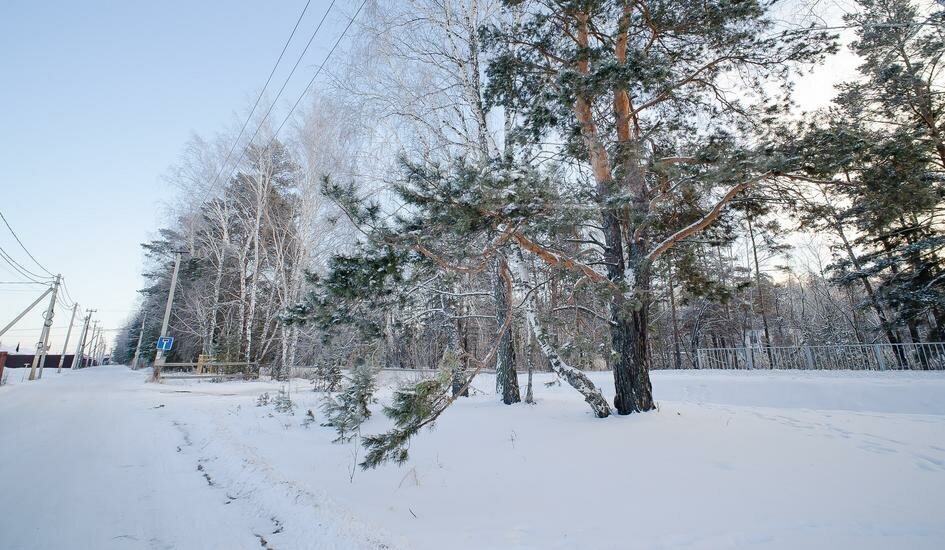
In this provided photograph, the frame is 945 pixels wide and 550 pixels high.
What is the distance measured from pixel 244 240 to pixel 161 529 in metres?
23.6

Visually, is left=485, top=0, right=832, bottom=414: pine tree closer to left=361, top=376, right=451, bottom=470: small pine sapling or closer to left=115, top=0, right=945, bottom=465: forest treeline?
left=115, top=0, right=945, bottom=465: forest treeline

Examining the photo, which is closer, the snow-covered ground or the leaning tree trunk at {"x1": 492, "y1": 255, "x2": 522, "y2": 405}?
the snow-covered ground

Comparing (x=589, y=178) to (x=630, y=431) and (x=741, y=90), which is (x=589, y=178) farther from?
(x=630, y=431)

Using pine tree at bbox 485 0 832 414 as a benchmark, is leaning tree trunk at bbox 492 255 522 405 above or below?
below

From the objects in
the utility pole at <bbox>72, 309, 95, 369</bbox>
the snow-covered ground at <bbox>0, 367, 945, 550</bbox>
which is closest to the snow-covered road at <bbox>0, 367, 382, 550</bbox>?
the snow-covered ground at <bbox>0, 367, 945, 550</bbox>

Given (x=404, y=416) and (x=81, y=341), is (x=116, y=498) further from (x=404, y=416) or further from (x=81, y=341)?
(x=81, y=341)

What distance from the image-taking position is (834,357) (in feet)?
47.1

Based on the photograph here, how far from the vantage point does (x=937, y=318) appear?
12875 mm

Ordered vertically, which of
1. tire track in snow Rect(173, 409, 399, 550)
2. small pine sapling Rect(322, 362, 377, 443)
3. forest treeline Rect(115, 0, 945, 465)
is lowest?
tire track in snow Rect(173, 409, 399, 550)

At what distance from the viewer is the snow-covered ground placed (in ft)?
7.98

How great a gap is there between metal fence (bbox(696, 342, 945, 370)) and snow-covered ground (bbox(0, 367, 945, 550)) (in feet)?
32.5

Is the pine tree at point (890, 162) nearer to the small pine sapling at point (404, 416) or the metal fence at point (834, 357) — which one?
the metal fence at point (834, 357)

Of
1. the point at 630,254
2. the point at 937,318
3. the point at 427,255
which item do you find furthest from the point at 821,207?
the point at 937,318

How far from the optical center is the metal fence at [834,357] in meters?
12.2
